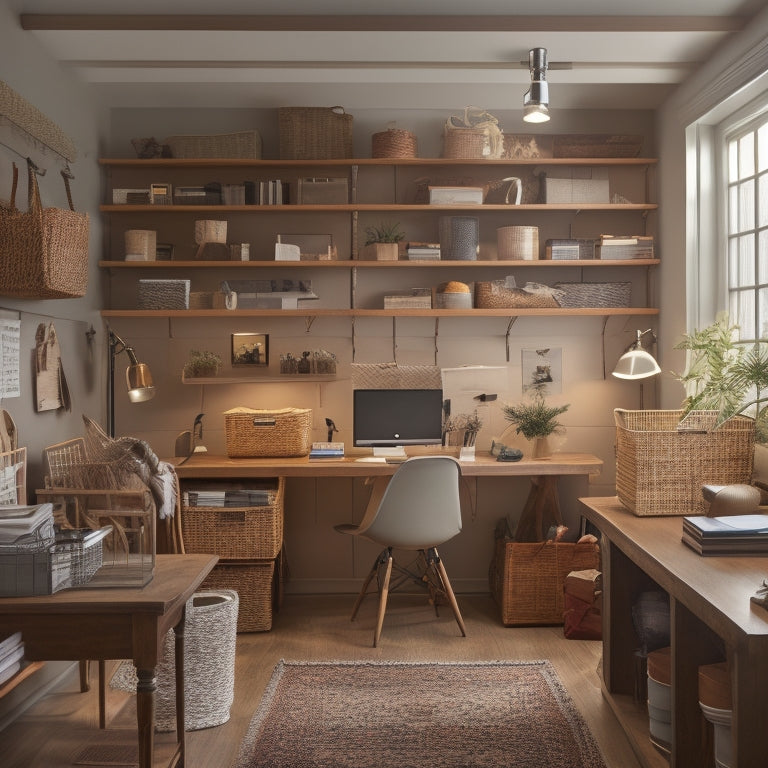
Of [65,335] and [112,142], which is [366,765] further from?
[112,142]

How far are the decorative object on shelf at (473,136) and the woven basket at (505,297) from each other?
724 millimetres

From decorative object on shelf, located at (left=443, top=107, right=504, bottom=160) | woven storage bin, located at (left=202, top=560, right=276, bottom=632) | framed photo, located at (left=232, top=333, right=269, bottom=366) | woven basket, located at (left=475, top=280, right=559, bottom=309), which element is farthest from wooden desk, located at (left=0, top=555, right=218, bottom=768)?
decorative object on shelf, located at (left=443, top=107, right=504, bottom=160)

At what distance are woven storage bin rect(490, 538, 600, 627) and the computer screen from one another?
2.63 ft

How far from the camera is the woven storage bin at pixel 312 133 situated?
4684 millimetres

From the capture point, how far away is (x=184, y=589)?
2330 millimetres

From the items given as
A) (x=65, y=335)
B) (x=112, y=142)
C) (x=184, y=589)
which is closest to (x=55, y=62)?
(x=112, y=142)

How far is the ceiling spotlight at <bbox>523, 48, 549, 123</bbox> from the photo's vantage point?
3885mm

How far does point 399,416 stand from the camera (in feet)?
15.6

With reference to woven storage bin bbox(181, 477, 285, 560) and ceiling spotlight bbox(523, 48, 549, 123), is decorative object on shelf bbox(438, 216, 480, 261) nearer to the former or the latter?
ceiling spotlight bbox(523, 48, 549, 123)

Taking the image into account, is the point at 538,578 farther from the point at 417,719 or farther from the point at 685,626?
the point at 685,626

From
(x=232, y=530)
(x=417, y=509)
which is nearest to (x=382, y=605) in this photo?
(x=417, y=509)

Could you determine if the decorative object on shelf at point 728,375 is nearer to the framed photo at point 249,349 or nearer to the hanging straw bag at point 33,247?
the framed photo at point 249,349

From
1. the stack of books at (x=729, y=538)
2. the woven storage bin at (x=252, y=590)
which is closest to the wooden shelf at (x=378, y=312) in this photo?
the woven storage bin at (x=252, y=590)

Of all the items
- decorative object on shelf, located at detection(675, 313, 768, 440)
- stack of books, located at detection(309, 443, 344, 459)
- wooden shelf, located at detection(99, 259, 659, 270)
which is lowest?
stack of books, located at detection(309, 443, 344, 459)
